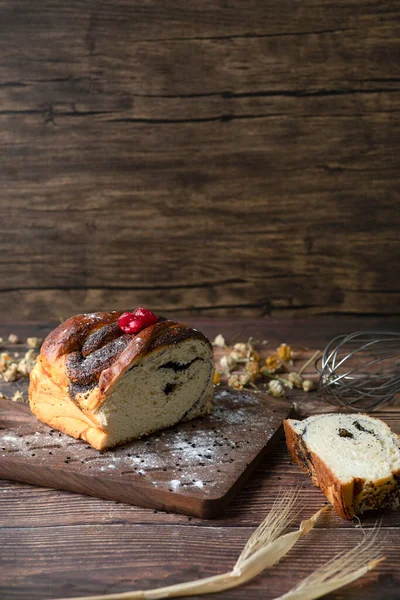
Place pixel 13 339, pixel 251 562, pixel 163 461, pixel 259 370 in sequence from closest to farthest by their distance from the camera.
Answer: pixel 251 562 → pixel 163 461 → pixel 259 370 → pixel 13 339

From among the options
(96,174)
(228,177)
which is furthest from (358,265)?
(96,174)

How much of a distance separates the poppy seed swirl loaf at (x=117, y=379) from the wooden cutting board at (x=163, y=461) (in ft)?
0.16

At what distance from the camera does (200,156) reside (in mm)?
3553

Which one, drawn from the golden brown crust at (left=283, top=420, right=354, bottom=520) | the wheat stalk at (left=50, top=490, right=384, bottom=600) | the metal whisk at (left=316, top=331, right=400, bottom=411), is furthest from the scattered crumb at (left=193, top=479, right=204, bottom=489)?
the metal whisk at (left=316, top=331, right=400, bottom=411)

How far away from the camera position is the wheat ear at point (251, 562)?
5.09 ft

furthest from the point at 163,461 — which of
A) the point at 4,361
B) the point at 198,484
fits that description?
the point at 4,361

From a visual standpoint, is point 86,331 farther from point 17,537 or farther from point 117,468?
point 17,537

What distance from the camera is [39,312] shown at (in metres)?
3.86

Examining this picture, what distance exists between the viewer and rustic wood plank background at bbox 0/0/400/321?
3.36 metres

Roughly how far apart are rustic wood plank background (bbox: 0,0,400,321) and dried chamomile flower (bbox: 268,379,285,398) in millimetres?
1186

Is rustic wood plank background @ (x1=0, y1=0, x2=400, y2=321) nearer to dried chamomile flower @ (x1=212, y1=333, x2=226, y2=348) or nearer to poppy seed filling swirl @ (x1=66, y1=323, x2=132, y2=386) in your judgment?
dried chamomile flower @ (x1=212, y1=333, x2=226, y2=348)

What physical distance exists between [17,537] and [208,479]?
54 cm

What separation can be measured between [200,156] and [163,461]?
1912 mm

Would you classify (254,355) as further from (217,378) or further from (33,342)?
(33,342)
